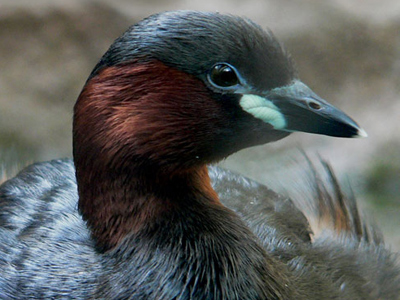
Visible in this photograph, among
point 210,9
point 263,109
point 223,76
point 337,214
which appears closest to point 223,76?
point 223,76

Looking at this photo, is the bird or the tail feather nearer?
the bird

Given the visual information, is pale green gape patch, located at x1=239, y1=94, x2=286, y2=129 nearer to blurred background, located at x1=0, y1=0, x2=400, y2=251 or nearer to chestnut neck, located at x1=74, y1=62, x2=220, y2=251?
chestnut neck, located at x1=74, y1=62, x2=220, y2=251

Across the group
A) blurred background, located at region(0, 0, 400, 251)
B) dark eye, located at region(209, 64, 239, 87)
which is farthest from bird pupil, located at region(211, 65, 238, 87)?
blurred background, located at region(0, 0, 400, 251)

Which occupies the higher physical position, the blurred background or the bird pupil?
the bird pupil

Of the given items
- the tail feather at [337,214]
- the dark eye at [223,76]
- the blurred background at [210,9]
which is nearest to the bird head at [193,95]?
the dark eye at [223,76]

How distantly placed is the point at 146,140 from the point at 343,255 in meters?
0.97

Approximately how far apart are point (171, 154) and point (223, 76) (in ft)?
0.72

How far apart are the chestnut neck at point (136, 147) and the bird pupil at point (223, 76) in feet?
0.14

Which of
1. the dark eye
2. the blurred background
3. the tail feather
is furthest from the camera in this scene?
the blurred background

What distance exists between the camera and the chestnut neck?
136cm

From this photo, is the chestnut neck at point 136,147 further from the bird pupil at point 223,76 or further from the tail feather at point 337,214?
the tail feather at point 337,214

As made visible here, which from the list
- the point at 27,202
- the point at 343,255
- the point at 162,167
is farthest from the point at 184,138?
the point at 343,255

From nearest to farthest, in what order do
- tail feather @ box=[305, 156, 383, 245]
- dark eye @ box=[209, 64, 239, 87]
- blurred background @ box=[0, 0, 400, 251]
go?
dark eye @ box=[209, 64, 239, 87] < tail feather @ box=[305, 156, 383, 245] < blurred background @ box=[0, 0, 400, 251]

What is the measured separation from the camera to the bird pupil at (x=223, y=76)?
132 cm
